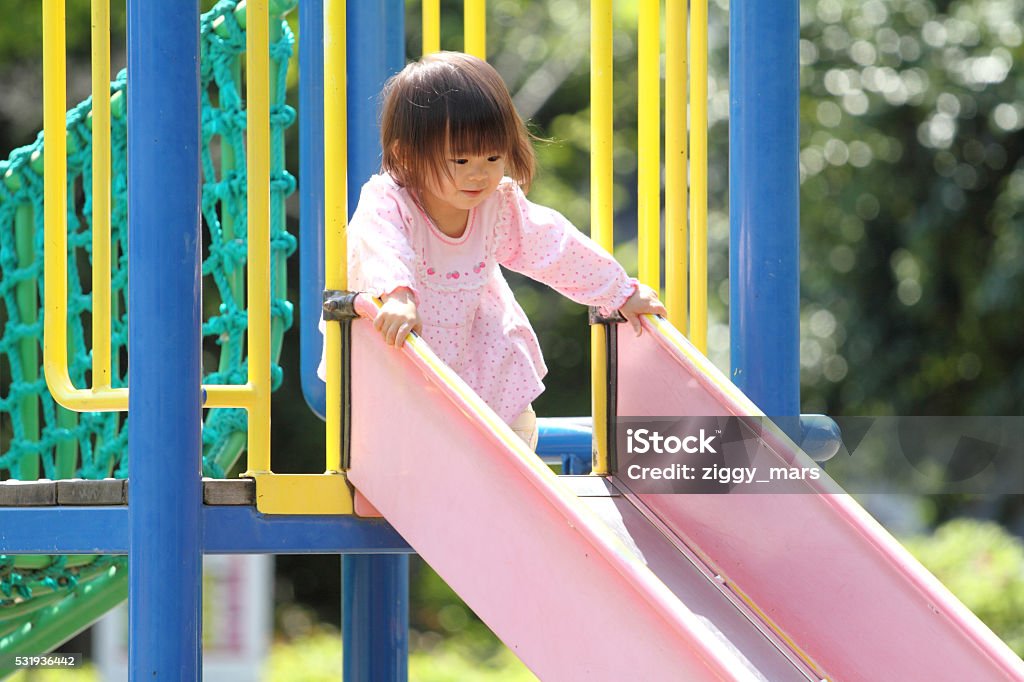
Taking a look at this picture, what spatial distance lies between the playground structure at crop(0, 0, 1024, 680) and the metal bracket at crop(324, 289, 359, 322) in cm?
2

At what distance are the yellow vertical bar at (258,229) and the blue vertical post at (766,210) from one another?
2.55 feet

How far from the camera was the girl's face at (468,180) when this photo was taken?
2.21 meters

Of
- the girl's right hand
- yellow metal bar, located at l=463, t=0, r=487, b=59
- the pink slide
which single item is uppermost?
yellow metal bar, located at l=463, t=0, r=487, b=59

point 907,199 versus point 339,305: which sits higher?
point 907,199

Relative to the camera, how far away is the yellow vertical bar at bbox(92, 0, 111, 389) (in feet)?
7.53

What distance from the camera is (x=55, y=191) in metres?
2.35

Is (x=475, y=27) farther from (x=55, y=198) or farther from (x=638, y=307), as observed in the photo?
(x=55, y=198)

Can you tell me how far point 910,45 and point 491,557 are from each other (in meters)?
8.58

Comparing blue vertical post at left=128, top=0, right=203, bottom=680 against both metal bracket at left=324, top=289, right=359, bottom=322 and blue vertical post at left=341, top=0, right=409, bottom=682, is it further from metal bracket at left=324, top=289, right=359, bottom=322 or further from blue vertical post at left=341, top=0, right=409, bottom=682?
blue vertical post at left=341, top=0, right=409, bottom=682

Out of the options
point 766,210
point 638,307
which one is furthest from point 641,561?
point 766,210

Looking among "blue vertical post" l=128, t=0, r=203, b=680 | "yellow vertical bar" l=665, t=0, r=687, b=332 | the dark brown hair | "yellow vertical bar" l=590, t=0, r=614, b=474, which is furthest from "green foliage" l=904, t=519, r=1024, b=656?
"blue vertical post" l=128, t=0, r=203, b=680

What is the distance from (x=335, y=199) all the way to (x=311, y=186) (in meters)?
0.60

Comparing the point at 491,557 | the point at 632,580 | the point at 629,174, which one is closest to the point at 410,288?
the point at 491,557

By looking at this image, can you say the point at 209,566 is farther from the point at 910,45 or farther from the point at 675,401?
the point at 910,45
